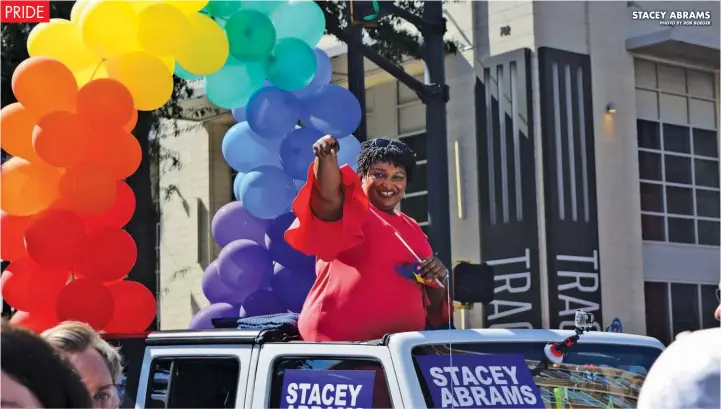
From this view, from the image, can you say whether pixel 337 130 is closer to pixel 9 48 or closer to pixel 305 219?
pixel 305 219

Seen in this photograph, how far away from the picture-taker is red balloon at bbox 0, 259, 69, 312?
5.30 metres

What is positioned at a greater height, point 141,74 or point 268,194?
point 141,74

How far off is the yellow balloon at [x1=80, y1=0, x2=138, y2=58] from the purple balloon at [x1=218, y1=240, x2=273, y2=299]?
4.47 ft

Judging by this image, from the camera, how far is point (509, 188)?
1564 centimetres

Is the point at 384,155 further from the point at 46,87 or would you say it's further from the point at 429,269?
the point at 46,87

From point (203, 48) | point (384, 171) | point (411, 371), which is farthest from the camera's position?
point (203, 48)

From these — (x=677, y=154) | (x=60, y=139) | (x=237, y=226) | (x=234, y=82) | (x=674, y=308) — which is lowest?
(x=674, y=308)

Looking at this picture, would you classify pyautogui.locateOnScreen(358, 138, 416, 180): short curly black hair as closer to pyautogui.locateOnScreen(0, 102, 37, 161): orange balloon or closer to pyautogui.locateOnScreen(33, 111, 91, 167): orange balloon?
pyautogui.locateOnScreen(33, 111, 91, 167): orange balloon

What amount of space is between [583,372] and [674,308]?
47.7 feet

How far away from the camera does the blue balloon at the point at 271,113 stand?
650 centimetres

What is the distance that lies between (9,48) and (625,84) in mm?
9834

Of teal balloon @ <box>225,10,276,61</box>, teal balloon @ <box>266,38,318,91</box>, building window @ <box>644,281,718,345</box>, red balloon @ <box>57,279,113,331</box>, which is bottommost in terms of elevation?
building window @ <box>644,281,718,345</box>

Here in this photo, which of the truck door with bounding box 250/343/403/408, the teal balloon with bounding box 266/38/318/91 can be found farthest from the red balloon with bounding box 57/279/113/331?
the truck door with bounding box 250/343/403/408

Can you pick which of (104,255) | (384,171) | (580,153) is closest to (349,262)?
(384,171)
